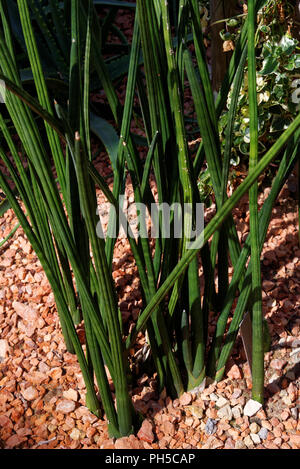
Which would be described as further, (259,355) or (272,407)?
(272,407)

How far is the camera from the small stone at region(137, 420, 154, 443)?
3.39ft

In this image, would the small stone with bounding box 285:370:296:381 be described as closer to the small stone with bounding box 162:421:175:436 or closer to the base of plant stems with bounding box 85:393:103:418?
the small stone with bounding box 162:421:175:436

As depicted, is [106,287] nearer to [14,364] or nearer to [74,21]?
[74,21]

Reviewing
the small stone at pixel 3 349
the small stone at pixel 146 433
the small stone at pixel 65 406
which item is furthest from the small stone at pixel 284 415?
the small stone at pixel 3 349

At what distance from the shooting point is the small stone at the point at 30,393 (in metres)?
1.15

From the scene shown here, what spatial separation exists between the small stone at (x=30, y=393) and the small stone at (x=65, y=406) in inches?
2.3

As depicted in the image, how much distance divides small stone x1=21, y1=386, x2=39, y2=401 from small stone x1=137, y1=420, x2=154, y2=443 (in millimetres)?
233

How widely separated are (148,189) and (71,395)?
17.0 inches

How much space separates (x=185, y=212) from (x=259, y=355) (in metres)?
0.26

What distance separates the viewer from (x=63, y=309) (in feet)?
3.15

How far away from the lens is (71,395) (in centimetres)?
114

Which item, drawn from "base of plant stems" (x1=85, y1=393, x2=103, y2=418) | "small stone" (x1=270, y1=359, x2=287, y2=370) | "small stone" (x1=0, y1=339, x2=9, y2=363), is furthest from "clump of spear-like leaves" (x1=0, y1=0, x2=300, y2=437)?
"small stone" (x1=0, y1=339, x2=9, y2=363)

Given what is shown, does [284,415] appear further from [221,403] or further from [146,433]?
[146,433]

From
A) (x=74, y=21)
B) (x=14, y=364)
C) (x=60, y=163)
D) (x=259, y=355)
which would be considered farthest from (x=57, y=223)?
(x=14, y=364)
